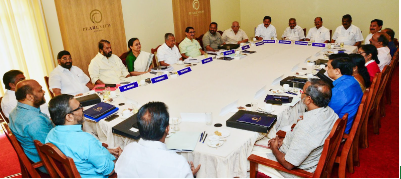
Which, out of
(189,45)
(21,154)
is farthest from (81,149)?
(189,45)

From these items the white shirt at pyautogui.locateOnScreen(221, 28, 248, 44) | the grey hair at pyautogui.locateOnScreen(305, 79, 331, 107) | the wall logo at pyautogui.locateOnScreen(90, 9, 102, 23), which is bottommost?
the grey hair at pyautogui.locateOnScreen(305, 79, 331, 107)

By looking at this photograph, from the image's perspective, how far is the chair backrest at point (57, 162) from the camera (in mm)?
1488

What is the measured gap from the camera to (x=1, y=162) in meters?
2.99

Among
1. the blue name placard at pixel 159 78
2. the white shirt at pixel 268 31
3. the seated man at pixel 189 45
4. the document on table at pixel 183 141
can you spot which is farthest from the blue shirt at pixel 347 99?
the white shirt at pixel 268 31

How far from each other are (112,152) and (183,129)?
0.55 metres

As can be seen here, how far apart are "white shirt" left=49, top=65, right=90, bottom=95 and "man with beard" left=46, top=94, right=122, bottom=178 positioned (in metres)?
1.92

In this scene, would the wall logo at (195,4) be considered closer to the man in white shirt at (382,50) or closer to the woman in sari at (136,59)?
the woman in sari at (136,59)

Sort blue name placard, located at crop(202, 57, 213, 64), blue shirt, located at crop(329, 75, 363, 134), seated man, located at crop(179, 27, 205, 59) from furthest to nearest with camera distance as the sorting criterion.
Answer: seated man, located at crop(179, 27, 205, 59)
blue name placard, located at crop(202, 57, 213, 64)
blue shirt, located at crop(329, 75, 363, 134)

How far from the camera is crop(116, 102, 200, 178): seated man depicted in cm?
146

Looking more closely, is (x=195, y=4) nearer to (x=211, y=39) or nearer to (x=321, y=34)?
(x=211, y=39)

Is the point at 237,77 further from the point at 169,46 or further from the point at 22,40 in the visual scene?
the point at 22,40

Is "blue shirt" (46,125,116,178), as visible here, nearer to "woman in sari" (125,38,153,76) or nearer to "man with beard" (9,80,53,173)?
"man with beard" (9,80,53,173)

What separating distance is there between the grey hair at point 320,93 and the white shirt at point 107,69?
2.83 m

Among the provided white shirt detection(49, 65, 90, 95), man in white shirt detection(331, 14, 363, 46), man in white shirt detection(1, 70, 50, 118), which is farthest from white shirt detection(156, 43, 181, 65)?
man in white shirt detection(331, 14, 363, 46)
